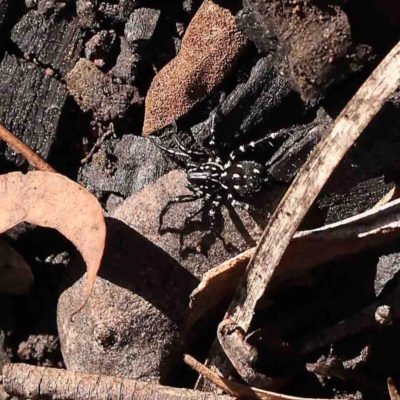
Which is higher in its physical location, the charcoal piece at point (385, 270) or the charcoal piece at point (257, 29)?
the charcoal piece at point (257, 29)

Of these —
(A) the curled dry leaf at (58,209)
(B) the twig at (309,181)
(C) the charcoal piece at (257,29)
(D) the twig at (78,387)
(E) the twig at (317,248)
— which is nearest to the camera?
(B) the twig at (309,181)

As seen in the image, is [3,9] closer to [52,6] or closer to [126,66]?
[52,6]

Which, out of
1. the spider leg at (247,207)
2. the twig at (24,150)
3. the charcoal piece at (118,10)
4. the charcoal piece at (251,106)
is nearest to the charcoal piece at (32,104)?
the twig at (24,150)

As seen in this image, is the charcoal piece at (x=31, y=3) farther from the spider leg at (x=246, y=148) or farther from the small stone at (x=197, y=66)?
the spider leg at (x=246, y=148)

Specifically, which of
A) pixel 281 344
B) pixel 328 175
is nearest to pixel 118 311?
pixel 281 344

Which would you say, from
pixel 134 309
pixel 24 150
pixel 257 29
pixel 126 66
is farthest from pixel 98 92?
pixel 134 309

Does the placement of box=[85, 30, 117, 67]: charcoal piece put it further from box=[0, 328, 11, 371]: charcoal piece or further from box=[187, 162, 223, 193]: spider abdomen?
box=[0, 328, 11, 371]: charcoal piece

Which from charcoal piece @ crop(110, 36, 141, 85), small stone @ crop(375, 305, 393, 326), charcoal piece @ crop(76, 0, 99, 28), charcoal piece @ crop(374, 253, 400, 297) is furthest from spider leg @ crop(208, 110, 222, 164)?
small stone @ crop(375, 305, 393, 326)
